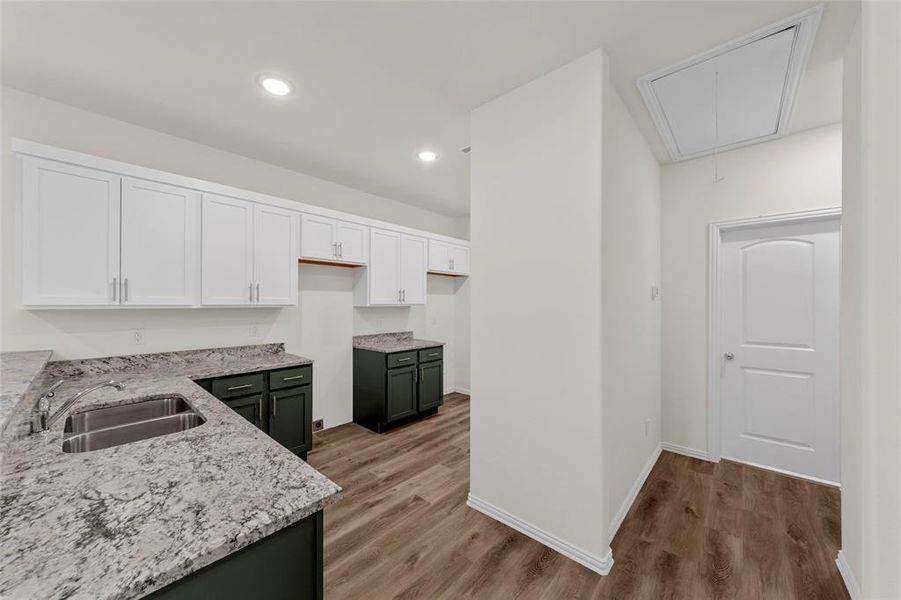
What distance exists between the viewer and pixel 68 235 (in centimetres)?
213

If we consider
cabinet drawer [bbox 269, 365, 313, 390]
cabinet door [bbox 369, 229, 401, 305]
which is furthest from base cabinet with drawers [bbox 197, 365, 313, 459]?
cabinet door [bbox 369, 229, 401, 305]

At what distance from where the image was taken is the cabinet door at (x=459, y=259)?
482cm

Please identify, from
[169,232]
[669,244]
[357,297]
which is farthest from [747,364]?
[169,232]

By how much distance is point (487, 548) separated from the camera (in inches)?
78.0

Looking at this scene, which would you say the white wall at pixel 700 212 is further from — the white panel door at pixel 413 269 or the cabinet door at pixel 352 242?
the cabinet door at pixel 352 242

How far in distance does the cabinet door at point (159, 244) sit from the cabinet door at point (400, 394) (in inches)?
76.6

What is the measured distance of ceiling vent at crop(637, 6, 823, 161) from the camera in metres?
1.78

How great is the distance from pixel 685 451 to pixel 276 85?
4.42m

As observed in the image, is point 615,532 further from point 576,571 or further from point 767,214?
point 767,214

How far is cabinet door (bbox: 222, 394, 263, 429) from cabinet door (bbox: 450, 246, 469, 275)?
2.91 metres

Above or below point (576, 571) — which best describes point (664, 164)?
above

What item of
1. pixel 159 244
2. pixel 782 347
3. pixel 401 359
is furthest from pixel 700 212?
pixel 159 244

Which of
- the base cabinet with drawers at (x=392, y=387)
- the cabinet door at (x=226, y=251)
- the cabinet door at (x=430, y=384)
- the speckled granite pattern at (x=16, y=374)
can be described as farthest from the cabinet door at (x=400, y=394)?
the speckled granite pattern at (x=16, y=374)

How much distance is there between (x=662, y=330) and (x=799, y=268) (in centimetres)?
110
